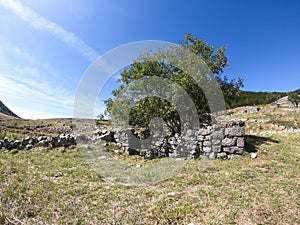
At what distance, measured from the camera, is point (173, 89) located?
1097cm

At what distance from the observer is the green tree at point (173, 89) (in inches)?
444

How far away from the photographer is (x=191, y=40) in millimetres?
13156

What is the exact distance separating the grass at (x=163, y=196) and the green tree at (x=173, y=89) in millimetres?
4921

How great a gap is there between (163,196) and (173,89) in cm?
721

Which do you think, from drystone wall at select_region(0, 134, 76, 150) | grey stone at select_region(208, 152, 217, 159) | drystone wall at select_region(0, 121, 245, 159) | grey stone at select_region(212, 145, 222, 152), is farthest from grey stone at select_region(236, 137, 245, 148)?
drystone wall at select_region(0, 134, 76, 150)

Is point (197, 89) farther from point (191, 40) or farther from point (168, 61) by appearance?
point (191, 40)

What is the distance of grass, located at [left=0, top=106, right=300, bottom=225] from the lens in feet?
13.0

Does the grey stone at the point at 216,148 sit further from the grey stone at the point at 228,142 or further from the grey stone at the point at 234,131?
the grey stone at the point at 234,131

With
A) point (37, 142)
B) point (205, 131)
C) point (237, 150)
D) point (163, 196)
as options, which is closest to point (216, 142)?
point (205, 131)

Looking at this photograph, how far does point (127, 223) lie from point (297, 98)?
6548 centimetres

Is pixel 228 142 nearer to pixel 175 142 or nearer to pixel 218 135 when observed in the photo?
pixel 218 135

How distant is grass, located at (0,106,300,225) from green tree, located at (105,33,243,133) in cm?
492

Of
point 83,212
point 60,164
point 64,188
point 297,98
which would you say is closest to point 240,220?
point 83,212

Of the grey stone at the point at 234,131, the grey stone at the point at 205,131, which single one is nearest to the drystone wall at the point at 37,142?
the grey stone at the point at 205,131
